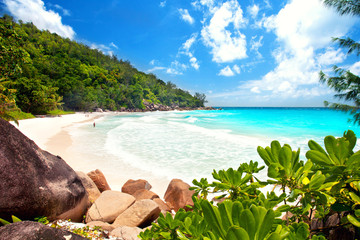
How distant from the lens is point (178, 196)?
Result: 4.15 m

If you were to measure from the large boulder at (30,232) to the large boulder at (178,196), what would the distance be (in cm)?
277

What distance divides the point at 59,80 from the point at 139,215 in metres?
48.3

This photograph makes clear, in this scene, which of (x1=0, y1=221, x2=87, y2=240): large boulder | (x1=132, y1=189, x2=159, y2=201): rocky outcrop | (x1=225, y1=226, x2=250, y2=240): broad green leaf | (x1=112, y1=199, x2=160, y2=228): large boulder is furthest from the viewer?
(x1=132, y1=189, x2=159, y2=201): rocky outcrop

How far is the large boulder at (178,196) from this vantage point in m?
3.99

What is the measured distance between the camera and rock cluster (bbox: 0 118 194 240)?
81.4 inches

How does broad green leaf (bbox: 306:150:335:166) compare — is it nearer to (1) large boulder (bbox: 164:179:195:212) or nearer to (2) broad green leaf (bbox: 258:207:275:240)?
(2) broad green leaf (bbox: 258:207:275:240)

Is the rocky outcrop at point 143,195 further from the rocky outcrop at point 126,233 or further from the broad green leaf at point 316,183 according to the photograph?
the broad green leaf at point 316,183

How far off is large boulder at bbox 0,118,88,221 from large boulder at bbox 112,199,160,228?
0.79 m

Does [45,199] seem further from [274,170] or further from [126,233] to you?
[274,170]

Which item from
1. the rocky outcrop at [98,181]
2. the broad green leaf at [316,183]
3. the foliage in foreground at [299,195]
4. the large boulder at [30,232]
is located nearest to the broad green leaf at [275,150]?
the foliage in foreground at [299,195]

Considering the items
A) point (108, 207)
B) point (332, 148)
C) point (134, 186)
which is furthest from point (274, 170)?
point (134, 186)

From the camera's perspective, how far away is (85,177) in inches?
164

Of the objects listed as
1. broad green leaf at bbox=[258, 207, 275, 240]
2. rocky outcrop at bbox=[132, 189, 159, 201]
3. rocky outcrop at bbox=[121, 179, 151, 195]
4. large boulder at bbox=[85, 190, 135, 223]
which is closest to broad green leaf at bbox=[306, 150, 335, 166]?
broad green leaf at bbox=[258, 207, 275, 240]

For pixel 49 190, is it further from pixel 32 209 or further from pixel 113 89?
pixel 113 89
